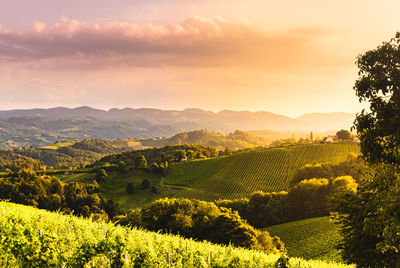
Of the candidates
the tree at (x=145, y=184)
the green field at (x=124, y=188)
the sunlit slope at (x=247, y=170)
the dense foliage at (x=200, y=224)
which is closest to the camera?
the dense foliage at (x=200, y=224)

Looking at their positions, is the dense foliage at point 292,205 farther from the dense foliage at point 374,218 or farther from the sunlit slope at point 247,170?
the dense foliage at point 374,218

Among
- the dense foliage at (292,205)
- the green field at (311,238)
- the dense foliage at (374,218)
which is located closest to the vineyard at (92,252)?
the dense foliage at (374,218)

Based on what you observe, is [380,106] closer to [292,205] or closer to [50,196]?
[292,205]

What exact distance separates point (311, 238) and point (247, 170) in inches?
3037

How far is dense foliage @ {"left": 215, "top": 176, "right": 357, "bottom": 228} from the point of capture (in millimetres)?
74625

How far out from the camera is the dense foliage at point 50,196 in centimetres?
7088

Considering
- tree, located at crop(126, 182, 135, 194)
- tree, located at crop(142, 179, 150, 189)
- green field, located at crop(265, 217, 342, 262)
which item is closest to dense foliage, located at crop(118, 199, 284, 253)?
green field, located at crop(265, 217, 342, 262)

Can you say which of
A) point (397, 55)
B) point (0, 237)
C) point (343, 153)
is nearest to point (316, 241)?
point (397, 55)

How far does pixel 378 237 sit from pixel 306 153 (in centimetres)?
13482

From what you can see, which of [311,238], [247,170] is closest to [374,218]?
[311,238]

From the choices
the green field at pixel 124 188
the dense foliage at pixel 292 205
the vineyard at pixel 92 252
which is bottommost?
the green field at pixel 124 188

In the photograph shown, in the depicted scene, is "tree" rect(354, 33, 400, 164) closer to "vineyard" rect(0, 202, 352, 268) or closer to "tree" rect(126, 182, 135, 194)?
"vineyard" rect(0, 202, 352, 268)

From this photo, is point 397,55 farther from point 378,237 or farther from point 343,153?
point 343,153

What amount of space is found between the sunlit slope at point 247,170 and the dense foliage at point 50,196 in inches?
1506
